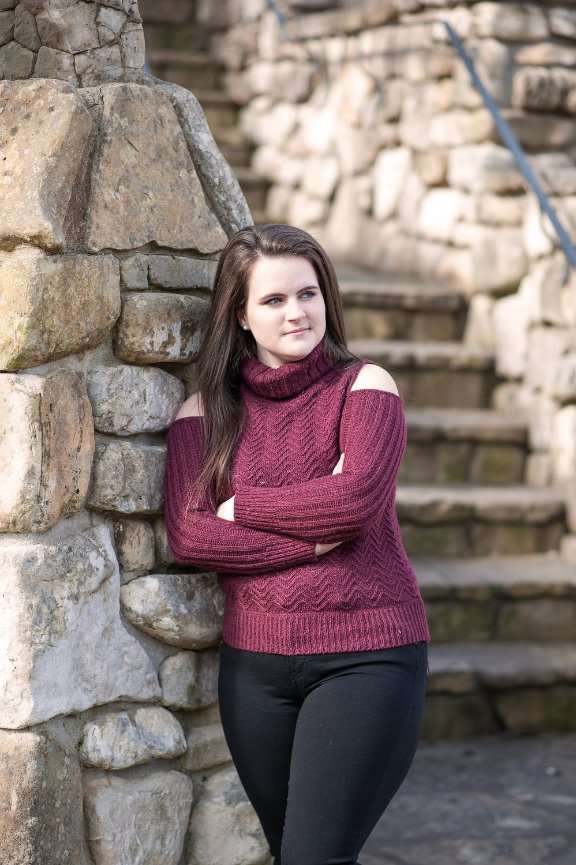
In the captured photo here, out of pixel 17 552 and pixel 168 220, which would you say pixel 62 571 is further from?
pixel 168 220

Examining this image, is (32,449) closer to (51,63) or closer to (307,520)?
(307,520)

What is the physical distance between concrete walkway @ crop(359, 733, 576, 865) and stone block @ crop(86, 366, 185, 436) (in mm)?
1385

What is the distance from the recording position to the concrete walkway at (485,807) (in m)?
3.23

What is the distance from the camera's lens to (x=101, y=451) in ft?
7.52

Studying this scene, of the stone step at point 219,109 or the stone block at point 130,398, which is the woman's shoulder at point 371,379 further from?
the stone step at point 219,109

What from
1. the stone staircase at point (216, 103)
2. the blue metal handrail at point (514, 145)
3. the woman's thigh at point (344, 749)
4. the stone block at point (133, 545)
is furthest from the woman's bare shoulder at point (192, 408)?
the stone staircase at point (216, 103)

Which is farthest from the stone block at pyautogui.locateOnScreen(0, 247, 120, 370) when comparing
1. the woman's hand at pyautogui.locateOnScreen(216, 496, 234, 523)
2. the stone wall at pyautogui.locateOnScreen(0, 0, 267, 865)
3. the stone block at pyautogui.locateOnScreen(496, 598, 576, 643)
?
the stone block at pyautogui.locateOnScreen(496, 598, 576, 643)

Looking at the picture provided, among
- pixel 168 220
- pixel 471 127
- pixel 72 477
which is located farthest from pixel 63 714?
Answer: pixel 471 127

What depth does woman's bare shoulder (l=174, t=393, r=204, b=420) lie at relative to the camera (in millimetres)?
2357

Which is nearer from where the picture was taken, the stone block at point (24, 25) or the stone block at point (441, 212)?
the stone block at point (24, 25)

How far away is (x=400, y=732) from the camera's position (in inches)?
86.7

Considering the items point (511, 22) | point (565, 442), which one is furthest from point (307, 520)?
point (511, 22)

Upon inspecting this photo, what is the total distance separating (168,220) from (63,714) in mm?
889

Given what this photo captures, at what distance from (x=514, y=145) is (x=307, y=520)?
9.14 feet
